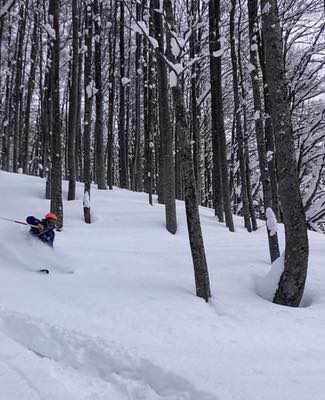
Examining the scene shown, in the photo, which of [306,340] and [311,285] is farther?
[311,285]

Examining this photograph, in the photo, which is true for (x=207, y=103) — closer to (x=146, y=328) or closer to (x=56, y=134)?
Result: (x=56, y=134)

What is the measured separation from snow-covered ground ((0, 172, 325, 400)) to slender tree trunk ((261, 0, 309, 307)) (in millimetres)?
379

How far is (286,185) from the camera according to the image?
5898 millimetres

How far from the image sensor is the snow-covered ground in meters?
3.58

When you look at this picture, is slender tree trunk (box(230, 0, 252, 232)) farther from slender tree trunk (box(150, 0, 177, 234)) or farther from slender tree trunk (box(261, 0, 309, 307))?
slender tree trunk (box(261, 0, 309, 307))

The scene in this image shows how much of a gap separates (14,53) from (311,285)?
18980 millimetres

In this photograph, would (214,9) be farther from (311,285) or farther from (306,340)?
(306,340)

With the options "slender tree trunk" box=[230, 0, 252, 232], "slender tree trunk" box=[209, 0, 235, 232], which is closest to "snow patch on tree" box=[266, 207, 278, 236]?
"slender tree trunk" box=[209, 0, 235, 232]

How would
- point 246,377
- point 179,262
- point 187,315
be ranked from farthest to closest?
point 179,262, point 187,315, point 246,377

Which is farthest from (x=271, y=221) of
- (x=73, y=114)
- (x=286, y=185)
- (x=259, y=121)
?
(x=73, y=114)

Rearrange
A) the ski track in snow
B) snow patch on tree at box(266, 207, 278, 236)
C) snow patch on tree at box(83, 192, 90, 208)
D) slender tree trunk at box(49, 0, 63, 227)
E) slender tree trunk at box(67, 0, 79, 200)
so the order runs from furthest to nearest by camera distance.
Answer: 1. slender tree trunk at box(67, 0, 79, 200)
2. snow patch on tree at box(83, 192, 90, 208)
3. slender tree trunk at box(49, 0, 63, 227)
4. snow patch on tree at box(266, 207, 278, 236)
5. the ski track in snow

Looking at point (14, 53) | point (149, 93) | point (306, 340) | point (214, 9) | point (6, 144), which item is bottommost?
point (306, 340)

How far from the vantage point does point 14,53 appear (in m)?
20.2

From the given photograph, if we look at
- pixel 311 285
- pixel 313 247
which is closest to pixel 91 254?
pixel 311 285
